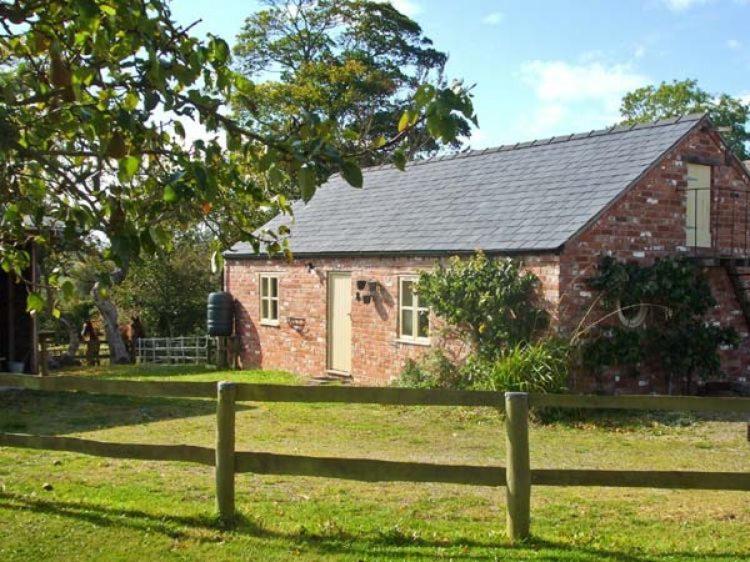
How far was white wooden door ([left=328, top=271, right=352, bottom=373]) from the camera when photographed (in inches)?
742

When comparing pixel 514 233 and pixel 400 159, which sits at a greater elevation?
pixel 514 233

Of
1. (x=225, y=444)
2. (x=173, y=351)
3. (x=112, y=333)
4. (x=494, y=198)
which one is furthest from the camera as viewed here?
(x=112, y=333)

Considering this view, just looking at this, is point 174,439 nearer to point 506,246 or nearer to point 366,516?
point 366,516

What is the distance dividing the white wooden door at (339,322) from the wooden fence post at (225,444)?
40.1 feet

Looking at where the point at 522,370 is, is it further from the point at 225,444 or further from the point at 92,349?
the point at 92,349

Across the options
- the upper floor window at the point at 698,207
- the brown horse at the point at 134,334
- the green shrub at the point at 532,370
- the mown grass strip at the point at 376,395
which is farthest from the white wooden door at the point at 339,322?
the mown grass strip at the point at 376,395

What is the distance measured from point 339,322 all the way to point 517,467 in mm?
13187

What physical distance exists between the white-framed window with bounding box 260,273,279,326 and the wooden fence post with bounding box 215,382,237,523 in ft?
→ 48.0

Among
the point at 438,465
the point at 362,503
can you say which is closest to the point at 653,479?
the point at 438,465

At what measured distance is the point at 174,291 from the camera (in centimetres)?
2888

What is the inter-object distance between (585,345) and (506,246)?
2083 mm

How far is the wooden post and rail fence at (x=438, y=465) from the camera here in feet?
19.8

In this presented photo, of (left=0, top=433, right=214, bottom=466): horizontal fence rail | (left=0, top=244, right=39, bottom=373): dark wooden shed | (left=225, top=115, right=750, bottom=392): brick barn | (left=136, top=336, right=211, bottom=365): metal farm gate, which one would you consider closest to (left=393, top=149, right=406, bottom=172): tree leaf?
(left=0, top=433, right=214, bottom=466): horizontal fence rail

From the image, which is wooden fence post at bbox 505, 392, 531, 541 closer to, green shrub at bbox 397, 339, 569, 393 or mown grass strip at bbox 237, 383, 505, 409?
mown grass strip at bbox 237, 383, 505, 409
